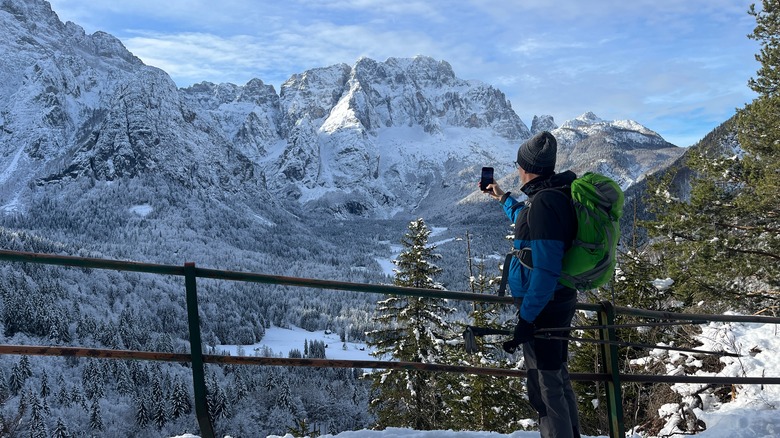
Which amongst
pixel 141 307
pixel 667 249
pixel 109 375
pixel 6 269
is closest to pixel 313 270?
pixel 141 307

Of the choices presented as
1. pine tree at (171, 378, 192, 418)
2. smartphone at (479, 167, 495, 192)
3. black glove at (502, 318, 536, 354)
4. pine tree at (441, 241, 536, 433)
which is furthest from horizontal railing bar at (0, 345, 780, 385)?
pine tree at (171, 378, 192, 418)

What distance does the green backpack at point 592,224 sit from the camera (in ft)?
11.0

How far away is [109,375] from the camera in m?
69.3

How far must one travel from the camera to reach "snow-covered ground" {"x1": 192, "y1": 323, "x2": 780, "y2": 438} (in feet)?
16.4

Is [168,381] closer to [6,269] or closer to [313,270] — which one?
[6,269]

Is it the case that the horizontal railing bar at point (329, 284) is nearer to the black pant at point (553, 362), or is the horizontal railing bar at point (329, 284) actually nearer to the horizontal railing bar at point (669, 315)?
the black pant at point (553, 362)

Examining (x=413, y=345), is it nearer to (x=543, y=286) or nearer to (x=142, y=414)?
(x=543, y=286)

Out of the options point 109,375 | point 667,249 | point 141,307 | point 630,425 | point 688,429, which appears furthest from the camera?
point 141,307

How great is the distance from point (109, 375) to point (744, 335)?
248 feet

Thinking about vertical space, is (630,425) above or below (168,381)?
above

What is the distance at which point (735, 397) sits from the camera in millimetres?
7184

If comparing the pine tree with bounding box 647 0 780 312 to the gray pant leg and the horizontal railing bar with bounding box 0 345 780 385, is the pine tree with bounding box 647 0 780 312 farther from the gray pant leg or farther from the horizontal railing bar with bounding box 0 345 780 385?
the gray pant leg

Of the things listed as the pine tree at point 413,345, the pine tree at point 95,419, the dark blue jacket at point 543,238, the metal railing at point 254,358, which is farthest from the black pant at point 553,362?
the pine tree at point 95,419

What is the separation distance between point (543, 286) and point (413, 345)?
13.4 m
